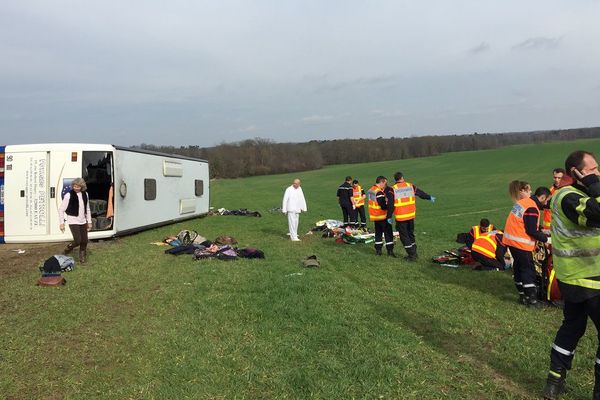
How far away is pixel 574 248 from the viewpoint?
13.3 ft

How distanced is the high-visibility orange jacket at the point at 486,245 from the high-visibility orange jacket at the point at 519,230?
8.07 feet

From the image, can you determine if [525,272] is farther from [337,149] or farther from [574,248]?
[337,149]

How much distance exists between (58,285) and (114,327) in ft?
9.19

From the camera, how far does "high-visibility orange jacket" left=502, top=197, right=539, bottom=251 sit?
6961mm

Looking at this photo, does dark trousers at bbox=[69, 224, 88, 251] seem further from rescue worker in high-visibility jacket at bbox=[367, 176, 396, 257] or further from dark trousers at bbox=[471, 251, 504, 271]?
dark trousers at bbox=[471, 251, 504, 271]

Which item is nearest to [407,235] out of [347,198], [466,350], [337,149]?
[466,350]

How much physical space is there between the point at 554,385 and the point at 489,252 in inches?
227

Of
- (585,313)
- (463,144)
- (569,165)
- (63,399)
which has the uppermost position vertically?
(463,144)

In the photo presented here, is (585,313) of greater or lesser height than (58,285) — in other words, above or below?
above

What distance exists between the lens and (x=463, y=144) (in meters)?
118

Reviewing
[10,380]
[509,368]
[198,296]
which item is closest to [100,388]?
Answer: [10,380]

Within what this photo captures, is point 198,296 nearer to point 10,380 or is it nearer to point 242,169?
point 10,380

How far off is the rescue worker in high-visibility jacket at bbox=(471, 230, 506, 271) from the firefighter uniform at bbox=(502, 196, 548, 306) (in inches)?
93.1

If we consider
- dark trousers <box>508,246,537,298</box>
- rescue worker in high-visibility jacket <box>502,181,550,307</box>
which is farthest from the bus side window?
dark trousers <box>508,246,537,298</box>
